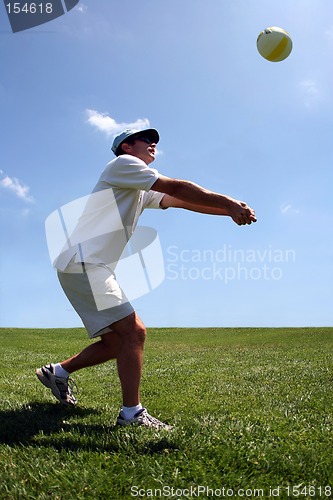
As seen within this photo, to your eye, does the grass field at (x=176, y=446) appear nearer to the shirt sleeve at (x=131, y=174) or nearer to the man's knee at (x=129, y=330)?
the man's knee at (x=129, y=330)

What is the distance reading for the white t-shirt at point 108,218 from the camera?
4547 mm

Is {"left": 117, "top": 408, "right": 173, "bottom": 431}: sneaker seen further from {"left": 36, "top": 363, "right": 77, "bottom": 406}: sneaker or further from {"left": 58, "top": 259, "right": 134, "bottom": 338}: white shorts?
{"left": 36, "top": 363, "right": 77, "bottom": 406}: sneaker

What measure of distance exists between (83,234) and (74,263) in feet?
0.98

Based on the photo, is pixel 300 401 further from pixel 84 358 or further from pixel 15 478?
pixel 15 478

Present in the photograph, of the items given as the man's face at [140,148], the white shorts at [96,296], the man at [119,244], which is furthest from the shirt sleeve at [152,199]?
the white shorts at [96,296]

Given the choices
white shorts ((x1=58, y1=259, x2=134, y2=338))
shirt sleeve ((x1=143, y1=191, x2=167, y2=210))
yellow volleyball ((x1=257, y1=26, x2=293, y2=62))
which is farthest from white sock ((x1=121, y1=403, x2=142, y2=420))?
yellow volleyball ((x1=257, y1=26, x2=293, y2=62))

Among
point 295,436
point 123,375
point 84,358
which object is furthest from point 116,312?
point 295,436

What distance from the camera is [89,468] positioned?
11.0 feet

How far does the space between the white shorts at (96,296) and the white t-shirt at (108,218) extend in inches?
4.1

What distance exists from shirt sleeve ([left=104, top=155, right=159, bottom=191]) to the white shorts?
812mm

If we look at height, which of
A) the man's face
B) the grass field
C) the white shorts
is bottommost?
the grass field

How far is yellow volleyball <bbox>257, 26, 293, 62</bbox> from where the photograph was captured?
7.39 m

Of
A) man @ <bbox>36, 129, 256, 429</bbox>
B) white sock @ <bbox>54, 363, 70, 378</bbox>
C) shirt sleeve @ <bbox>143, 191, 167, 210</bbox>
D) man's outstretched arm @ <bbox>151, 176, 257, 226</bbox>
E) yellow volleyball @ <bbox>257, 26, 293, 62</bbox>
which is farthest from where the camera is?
yellow volleyball @ <bbox>257, 26, 293, 62</bbox>

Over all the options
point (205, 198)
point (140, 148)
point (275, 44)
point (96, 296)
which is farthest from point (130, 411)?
point (275, 44)
